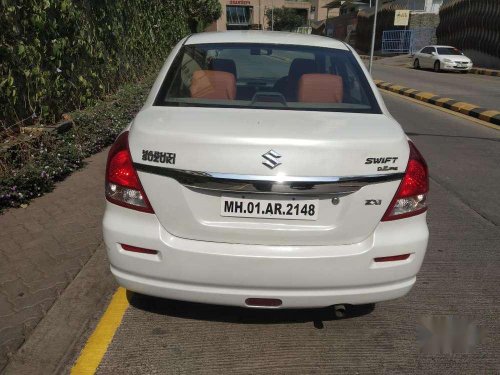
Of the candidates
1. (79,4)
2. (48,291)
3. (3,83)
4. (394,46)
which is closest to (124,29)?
(79,4)

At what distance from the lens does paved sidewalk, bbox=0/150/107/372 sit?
287cm

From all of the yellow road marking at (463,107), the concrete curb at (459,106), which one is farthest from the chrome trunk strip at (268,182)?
the yellow road marking at (463,107)

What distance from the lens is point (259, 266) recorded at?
2.32m

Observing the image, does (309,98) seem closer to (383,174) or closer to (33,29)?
(383,174)

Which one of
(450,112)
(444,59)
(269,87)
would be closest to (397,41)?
(444,59)

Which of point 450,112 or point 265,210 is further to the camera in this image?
point 450,112

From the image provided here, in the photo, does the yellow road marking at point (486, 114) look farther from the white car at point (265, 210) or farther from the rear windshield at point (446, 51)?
the rear windshield at point (446, 51)

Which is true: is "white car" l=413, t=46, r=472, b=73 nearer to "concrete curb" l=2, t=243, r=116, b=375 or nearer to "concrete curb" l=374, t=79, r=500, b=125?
"concrete curb" l=374, t=79, r=500, b=125

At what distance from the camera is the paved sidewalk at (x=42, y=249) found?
287 centimetres

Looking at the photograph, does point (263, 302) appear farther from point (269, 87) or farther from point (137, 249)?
point (269, 87)

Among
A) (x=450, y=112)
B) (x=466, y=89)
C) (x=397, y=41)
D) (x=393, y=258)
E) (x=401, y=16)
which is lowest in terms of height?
(x=397, y=41)

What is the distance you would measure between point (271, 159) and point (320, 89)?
3.38ft

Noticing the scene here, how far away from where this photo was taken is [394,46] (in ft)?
137

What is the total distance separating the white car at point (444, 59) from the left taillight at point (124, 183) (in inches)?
980
